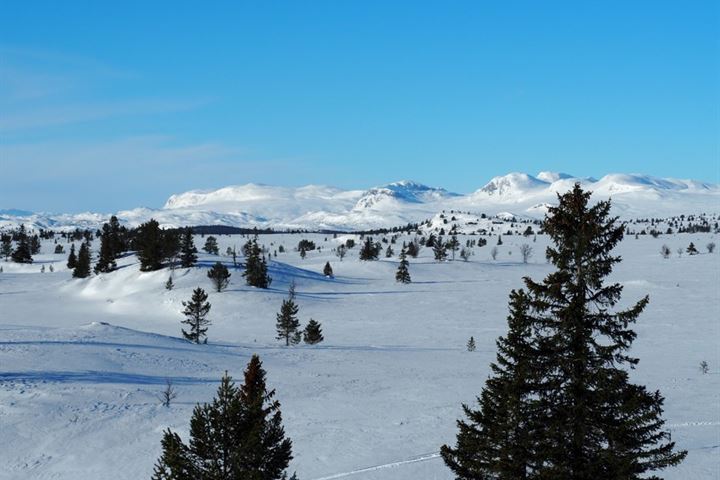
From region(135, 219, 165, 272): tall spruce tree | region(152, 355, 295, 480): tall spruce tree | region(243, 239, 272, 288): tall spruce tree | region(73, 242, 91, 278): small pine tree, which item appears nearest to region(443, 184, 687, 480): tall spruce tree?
region(152, 355, 295, 480): tall spruce tree

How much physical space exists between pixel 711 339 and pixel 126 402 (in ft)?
210

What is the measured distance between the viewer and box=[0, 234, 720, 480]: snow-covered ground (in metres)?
27.5

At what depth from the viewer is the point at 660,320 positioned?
267 ft

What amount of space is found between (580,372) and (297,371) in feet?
120

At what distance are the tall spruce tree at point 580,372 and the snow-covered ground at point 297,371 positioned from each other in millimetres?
14387

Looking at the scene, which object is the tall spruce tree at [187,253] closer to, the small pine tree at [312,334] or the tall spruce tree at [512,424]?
the small pine tree at [312,334]

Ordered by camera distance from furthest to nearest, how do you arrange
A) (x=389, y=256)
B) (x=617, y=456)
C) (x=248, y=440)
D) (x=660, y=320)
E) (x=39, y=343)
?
(x=389, y=256), (x=660, y=320), (x=39, y=343), (x=248, y=440), (x=617, y=456)

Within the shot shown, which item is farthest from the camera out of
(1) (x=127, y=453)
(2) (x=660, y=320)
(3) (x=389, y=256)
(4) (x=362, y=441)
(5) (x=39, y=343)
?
(3) (x=389, y=256)

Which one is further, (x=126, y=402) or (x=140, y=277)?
(x=140, y=277)

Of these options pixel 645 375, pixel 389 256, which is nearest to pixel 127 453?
pixel 645 375

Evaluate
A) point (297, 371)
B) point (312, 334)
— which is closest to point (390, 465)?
point (297, 371)

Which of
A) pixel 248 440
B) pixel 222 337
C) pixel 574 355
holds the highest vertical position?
pixel 574 355

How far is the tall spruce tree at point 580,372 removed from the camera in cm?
1111

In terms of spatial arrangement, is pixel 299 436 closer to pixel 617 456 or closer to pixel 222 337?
pixel 617 456
